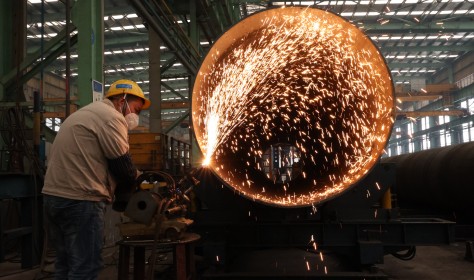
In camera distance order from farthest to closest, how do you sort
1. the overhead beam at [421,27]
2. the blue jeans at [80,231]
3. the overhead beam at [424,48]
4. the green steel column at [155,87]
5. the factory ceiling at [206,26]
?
the overhead beam at [424,48], the overhead beam at [421,27], the green steel column at [155,87], the factory ceiling at [206,26], the blue jeans at [80,231]

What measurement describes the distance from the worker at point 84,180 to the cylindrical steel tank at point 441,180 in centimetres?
349

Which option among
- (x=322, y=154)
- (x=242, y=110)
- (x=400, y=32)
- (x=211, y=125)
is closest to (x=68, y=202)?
(x=211, y=125)

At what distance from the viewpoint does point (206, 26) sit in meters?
10.3

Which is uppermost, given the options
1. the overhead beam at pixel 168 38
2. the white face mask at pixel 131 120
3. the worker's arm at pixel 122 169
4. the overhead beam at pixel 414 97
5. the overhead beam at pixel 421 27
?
the overhead beam at pixel 421 27

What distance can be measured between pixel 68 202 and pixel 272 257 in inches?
76.8

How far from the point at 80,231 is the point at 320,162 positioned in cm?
351

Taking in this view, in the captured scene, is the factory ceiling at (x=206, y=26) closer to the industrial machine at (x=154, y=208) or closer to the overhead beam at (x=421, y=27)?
the overhead beam at (x=421, y=27)

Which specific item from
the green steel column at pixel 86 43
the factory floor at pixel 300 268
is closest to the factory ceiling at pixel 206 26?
the green steel column at pixel 86 43

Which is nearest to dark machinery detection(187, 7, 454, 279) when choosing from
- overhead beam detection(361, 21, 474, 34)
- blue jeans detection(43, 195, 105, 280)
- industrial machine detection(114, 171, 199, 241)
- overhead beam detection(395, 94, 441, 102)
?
industrial machine detection(114, 171, 199, 241)

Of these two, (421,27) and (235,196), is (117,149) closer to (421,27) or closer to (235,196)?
(235,196)

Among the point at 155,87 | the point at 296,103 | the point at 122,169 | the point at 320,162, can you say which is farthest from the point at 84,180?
the point at 155,87

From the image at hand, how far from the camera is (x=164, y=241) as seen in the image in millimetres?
2715

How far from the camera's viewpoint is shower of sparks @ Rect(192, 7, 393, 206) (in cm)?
343

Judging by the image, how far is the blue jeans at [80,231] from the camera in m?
2.38
